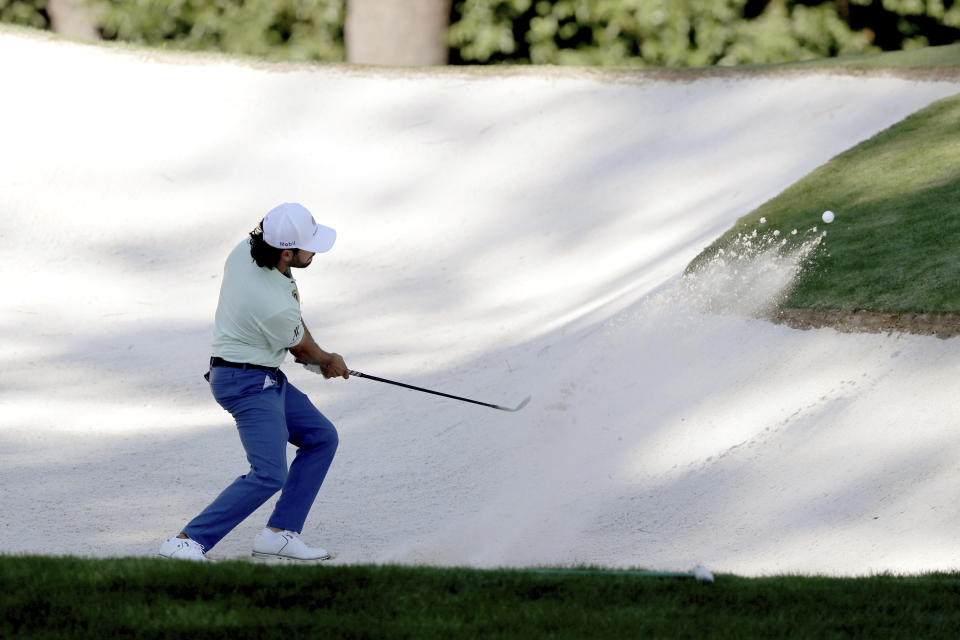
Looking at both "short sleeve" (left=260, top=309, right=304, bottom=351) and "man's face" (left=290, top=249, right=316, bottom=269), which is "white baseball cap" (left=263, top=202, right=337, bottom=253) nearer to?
"man's face" (left=290, top=249, right=316, bottom=269)

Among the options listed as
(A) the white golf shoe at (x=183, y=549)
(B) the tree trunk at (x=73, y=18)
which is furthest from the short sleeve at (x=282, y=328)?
(B) the tree trunk at (x=73, y=18)

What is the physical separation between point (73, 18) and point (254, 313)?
2279cm

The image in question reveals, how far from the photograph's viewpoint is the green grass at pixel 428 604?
4.68 m

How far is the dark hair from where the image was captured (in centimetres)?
597

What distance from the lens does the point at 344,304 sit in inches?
521

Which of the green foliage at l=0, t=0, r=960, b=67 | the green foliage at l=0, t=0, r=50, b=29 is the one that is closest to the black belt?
the green foliage at l=0, t=0, r=960, b=67

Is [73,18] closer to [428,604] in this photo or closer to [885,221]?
[885,221]

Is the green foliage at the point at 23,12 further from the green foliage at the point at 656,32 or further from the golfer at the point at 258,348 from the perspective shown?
the golfer at the point at 258,348

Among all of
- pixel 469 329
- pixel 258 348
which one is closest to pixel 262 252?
pixel 258 348

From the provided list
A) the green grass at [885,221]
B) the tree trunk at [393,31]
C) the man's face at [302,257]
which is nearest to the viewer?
the man's face at [302,257]

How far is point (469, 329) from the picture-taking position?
12141mm

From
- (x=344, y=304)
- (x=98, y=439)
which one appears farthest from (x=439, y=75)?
(x=98, y=439)

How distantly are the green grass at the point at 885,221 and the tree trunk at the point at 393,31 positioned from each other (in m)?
10.6

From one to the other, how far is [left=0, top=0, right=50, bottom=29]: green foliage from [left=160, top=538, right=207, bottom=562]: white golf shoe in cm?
2346
